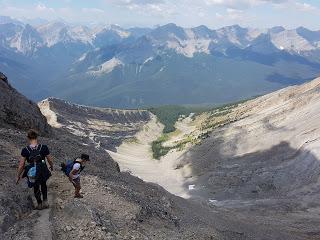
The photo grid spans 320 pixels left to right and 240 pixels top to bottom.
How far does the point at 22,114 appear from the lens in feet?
175

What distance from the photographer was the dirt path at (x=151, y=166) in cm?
11576

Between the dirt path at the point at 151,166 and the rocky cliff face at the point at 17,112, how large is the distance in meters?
46.1

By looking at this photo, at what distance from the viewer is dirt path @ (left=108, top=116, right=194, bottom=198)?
11576cm

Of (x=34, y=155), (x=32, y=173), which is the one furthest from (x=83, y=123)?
(x=34, y=155)

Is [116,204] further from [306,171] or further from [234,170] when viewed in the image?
[234,170]

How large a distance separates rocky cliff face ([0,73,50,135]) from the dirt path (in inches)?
A: 1814

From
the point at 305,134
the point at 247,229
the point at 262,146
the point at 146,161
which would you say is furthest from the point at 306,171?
the point at 146,161

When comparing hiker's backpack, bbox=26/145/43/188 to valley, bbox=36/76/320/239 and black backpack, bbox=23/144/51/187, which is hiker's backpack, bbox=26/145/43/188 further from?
valley, bbox=36/76/320/239

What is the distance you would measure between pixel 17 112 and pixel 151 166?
99823mm

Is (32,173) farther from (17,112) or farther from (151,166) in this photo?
(151,166)

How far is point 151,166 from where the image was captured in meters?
151

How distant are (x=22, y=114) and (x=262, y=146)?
70913 mm

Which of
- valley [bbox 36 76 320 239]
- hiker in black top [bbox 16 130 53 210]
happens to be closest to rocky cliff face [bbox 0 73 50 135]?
valley [bbox 36 76 320 239]

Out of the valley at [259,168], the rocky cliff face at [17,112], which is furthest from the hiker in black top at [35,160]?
the rocky cliff face at [17,112]
